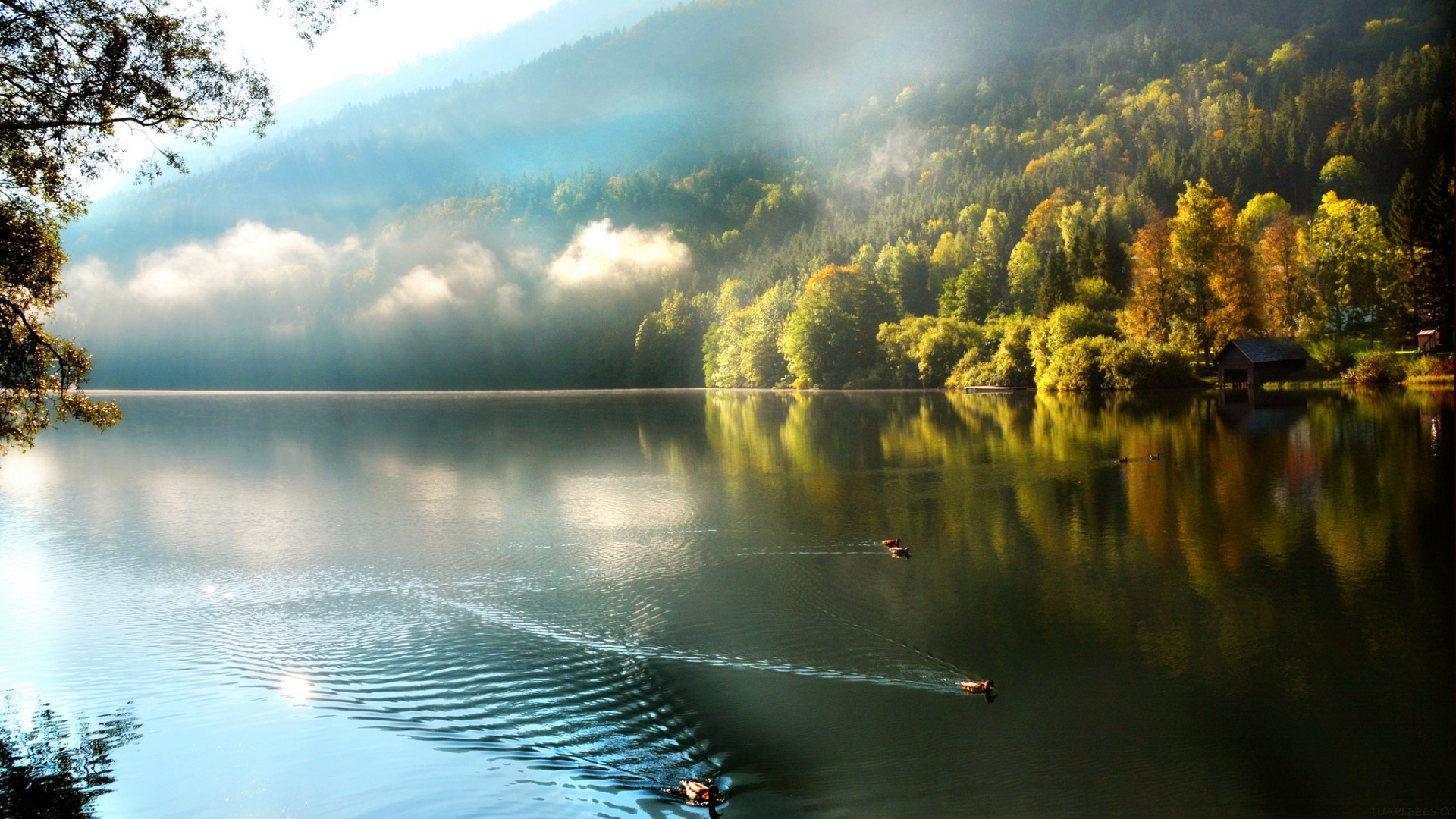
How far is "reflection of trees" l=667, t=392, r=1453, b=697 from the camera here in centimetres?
1345

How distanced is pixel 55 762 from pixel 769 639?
28.9 ft

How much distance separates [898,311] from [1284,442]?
96.2 meters

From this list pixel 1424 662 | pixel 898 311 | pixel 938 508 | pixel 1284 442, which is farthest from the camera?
pixel 898 311

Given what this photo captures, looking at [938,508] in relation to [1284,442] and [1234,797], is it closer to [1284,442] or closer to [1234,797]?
[1234,797]

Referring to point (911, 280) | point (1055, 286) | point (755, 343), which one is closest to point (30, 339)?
point (1055, 286)

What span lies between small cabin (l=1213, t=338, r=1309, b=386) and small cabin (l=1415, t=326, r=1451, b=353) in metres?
8.02

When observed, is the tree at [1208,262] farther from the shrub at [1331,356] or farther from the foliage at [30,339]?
the foliage at [30,339]

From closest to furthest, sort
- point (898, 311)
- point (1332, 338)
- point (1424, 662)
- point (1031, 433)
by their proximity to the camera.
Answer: point (1424, 662)
point (1031, 433)
point (1332, 338)
point (898, 311)

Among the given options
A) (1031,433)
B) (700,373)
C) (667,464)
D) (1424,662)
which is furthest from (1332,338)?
(700,373)

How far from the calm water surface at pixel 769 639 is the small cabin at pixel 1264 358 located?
4871cm

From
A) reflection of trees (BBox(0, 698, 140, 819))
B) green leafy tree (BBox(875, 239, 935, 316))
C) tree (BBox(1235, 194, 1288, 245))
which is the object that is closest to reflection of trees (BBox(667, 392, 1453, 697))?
reflection of trees (BBox(0, 698, 140, 819))

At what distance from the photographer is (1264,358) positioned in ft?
Result: 248

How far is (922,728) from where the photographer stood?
10.3 metres

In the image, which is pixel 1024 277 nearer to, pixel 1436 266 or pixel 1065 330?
pixel 1065 330
